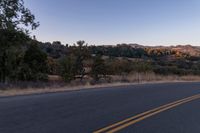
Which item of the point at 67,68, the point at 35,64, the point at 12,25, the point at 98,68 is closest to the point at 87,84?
the point at 12,25

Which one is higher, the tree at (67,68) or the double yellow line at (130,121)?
the tree at (67,68)

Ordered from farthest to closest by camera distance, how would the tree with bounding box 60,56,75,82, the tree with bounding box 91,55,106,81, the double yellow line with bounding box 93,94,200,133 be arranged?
the tree with bounding box 91,55,106,81
the tree with bounding box 60,56,75,82
the double yellow line with bounding box 93,94,200,133

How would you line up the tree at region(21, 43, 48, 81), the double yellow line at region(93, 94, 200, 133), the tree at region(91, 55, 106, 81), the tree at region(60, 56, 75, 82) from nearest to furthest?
the double yellow line at region(93, 94, 200, 133)
the tree at region(21, 43, 48, 81)
the tree at region(60, 56, 75, 82)
the tree at region(91, 55, 106, 81)

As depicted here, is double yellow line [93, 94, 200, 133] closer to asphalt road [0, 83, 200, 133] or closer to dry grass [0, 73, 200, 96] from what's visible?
asphalt road [0, 83, 200, 133]

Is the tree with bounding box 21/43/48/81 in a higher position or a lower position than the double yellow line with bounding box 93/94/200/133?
higher

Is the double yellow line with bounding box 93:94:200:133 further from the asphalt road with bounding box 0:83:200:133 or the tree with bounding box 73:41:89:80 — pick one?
the tree with bounding box 73:41:89:80

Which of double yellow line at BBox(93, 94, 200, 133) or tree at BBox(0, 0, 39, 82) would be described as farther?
tree at BBox(0, 0, 39, 82)

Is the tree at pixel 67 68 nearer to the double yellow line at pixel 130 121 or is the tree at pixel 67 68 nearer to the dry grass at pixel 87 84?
the dry grass at pixel 87 84

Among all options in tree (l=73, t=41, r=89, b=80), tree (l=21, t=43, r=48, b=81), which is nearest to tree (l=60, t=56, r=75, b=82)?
tree (l=73, t=41, r=89, b=80)

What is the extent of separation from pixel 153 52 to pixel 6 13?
85786mm

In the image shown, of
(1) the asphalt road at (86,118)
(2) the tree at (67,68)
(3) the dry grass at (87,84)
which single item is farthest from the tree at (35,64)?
(1) the asphalt road at (86,118)

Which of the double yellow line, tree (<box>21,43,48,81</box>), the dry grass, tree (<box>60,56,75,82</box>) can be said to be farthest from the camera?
tree (<box>60,56,75,82</box>)

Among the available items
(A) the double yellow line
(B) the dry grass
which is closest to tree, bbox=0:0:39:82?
(B) the dry grass

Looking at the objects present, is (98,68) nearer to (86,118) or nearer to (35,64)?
(35,64)
